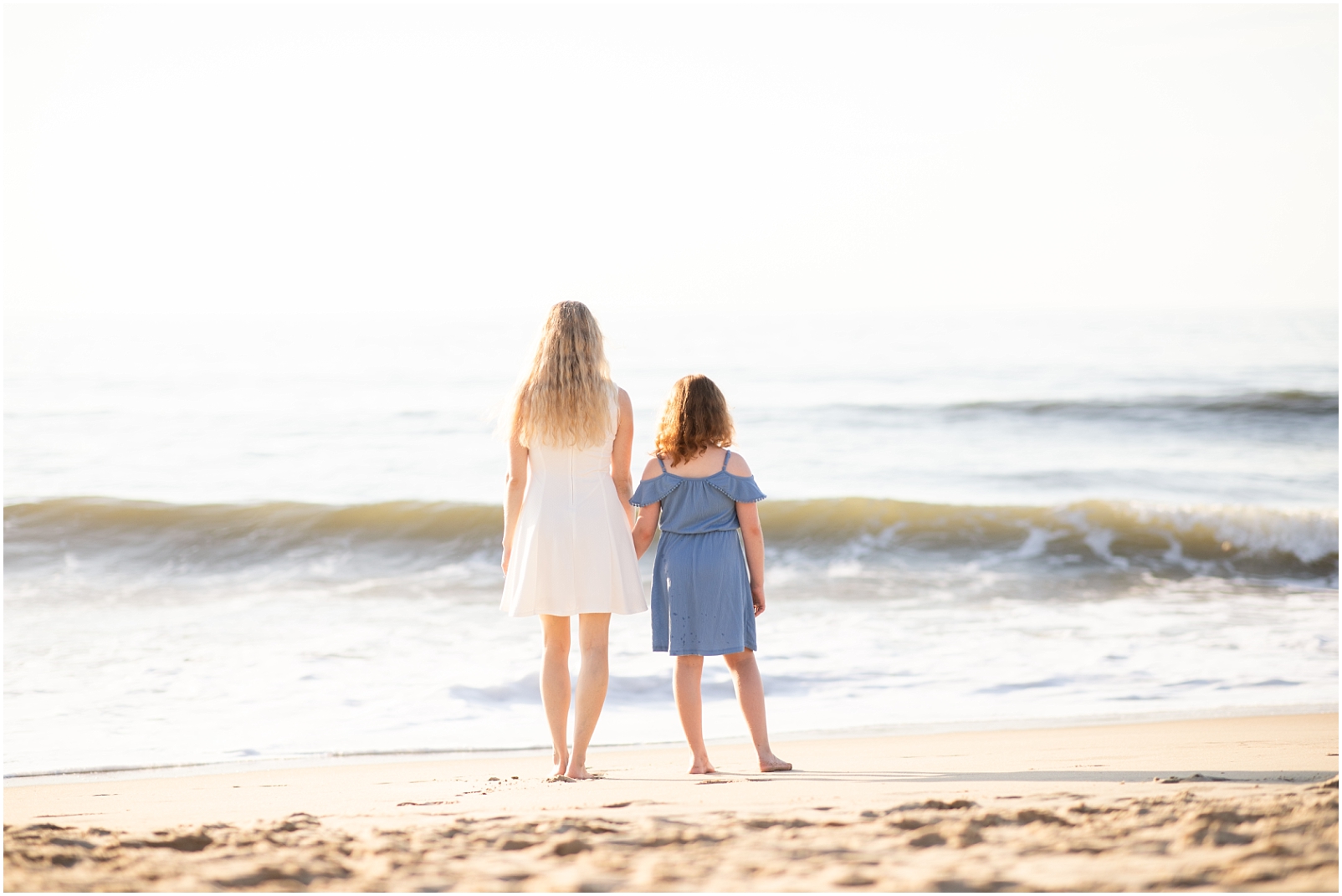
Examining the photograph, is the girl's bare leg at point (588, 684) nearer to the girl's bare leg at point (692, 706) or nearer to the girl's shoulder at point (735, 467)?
the girl's bare leg at point (692, 706)

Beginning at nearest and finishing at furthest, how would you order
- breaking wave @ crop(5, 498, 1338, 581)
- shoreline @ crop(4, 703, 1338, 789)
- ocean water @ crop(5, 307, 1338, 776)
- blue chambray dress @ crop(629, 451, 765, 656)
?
blue chambray dress @ crop(629, 451, 765, 656) < shoreline @ crop(4, 703, 1338, 789) < ocean water @ crop(5, 307, 1338, 776) < breaking wave @ crop(5, 498, 1338, 581)

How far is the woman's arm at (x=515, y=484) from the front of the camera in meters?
3.80

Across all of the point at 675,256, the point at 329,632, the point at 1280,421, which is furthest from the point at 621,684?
the point at 675,256

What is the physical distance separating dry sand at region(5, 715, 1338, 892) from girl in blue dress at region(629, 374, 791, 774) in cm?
33

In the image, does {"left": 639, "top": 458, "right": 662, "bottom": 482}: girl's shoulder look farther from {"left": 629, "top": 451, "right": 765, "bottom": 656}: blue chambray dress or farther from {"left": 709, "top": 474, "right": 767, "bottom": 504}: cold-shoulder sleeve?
{"left": 709, "top": 474, "right": 767, "bottom": 504}: cold-shoulder sleeve

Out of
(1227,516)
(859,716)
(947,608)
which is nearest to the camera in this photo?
(859,716)

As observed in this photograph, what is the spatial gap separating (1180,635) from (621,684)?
4.04 m

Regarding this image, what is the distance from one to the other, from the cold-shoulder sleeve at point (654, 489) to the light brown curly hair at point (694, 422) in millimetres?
82

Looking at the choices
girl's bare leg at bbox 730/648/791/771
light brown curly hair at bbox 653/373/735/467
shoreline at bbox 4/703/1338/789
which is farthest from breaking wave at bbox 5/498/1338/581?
light brown curly hair at bbox 653/373/735/467

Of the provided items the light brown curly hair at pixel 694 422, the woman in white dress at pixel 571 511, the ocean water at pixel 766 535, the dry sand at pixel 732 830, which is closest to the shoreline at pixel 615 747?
the ocean water at pixel 766 535

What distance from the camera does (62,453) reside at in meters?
15.2

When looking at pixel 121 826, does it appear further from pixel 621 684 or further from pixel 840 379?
pixel 840 379

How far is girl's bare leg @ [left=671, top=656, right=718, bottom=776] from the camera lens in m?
3.85

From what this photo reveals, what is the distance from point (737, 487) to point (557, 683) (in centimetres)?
98
